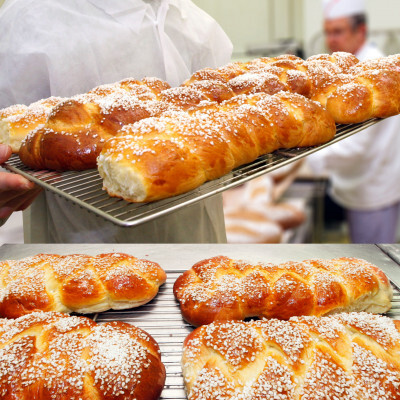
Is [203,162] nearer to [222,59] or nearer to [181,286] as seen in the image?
[181,286]

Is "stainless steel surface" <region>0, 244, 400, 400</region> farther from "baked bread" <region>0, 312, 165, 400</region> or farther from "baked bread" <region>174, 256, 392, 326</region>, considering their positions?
"baked bread" <region>0, 312, 165, 400</region>

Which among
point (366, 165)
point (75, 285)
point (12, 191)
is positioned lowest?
point (366, 165)

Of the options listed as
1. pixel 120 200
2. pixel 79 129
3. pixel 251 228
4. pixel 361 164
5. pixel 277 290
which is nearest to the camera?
pixel 120 200

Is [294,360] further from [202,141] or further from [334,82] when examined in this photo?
[334,82]

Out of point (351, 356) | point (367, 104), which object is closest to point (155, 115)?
point (367, 104)

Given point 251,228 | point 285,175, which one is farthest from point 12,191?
point 285,175

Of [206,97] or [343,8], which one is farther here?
[343,8]

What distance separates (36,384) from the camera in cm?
100

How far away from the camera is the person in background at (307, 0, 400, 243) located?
138 inches

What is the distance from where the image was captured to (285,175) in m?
4.19

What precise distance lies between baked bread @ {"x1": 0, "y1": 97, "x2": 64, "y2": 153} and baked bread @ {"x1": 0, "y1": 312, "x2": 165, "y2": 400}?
1.61ft

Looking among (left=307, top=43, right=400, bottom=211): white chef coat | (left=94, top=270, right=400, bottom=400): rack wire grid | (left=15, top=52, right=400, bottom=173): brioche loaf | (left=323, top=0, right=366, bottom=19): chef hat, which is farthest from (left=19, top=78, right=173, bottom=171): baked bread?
(left=323, top=0, right=366, bottom=19): chef hat

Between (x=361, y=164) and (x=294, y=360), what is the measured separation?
112 inches

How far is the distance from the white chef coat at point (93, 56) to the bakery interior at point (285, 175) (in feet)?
3.37
